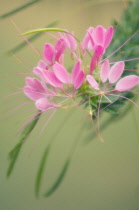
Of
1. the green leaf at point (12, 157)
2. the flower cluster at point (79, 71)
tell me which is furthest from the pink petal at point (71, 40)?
the green leaf at point (12, 157)

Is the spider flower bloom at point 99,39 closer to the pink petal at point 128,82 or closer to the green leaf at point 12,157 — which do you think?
the pink petal at point 128,82

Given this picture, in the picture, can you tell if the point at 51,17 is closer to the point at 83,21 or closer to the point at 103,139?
the point at 83,21

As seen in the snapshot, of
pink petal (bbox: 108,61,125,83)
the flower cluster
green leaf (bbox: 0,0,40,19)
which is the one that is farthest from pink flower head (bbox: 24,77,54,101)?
green leaf (bbox: 0,0,40,19)

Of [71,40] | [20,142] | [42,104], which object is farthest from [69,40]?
[20,142]

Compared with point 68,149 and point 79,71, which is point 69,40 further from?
point 68,149

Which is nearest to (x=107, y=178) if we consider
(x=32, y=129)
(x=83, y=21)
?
(x=32, y=129)

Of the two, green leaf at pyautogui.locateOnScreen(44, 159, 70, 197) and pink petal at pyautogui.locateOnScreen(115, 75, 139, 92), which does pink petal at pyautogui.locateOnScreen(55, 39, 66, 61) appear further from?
green leaf at pyautogui.locateOnScreen(44, 159, 70, 197)
